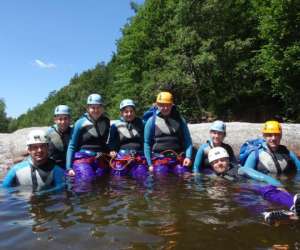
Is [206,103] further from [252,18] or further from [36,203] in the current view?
[36,203]

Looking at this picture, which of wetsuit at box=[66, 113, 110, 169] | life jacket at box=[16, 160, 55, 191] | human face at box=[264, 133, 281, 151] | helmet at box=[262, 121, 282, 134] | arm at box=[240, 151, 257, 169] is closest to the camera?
life jacket at box=[16, 160, 55, 191]

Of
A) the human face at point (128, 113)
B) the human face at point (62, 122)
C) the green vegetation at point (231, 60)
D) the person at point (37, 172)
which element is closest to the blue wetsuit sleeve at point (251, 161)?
the human face at point (128, 113)

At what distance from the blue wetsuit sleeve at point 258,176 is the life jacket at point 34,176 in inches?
145

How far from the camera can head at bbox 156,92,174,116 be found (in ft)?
30.4

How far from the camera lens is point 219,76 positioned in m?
31.2

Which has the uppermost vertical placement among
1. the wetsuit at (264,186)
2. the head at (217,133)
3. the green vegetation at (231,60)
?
the green vegetation at (231,60)

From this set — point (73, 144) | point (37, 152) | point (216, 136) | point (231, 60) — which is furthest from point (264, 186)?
point (231, 60)

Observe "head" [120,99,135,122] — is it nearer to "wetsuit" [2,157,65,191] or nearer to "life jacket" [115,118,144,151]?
"life jacket" [115,118,144,151]

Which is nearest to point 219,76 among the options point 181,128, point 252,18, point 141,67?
point 252,18

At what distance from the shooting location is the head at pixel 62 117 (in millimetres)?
9055

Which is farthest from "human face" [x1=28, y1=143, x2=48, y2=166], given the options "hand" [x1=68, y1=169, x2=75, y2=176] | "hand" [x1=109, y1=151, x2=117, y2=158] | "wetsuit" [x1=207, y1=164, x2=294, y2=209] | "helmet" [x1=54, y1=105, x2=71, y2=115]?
"wetsuit" [x1=207, y1=164, x2=294, y2=209]

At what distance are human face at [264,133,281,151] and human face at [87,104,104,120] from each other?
3.90 metres

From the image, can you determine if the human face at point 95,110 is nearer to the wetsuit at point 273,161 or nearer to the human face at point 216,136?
the human face at point 216,136

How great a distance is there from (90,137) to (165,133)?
1.85 m
